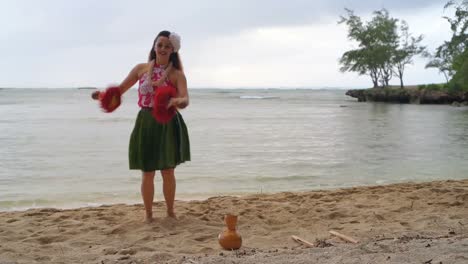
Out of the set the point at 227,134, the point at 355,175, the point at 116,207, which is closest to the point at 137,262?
the point at 116,207

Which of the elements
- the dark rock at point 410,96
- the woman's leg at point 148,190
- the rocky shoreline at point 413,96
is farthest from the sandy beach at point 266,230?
the dark rock at point 410,96

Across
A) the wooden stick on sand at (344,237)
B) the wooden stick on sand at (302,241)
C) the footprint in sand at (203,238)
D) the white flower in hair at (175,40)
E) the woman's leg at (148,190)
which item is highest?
the white flower in hair at (175,40)

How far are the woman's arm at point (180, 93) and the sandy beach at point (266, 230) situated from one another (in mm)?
1152

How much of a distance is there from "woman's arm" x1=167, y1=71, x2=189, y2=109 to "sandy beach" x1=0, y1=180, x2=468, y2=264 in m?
1.15

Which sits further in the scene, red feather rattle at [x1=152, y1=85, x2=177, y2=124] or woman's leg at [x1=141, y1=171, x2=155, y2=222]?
woman's leg at [x1=141, y1=171, x2=155, y2=222]

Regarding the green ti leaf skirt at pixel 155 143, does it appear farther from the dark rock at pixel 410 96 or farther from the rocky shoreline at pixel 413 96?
the dark rock at pixel 410 96

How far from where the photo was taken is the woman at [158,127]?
483cm

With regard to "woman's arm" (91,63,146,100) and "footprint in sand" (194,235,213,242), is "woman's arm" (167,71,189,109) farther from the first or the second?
"footprint in sand" (194,235,213,242)

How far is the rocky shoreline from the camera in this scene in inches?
1748

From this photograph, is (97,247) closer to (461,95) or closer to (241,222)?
(241,222)

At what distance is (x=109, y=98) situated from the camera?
5051mm

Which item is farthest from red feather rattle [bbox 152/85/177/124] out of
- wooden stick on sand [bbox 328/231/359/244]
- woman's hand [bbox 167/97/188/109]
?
wooden stick on sand [bbox 328/231/359/244]

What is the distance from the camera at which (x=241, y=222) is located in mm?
5215

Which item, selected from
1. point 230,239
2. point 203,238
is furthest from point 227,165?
point 230,239
